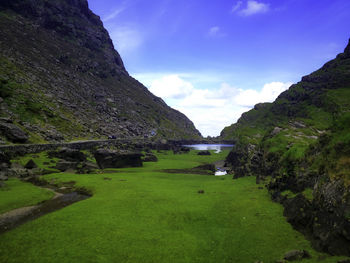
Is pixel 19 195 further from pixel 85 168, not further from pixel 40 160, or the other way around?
pixel 40 160

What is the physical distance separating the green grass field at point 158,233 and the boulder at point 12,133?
145 ft

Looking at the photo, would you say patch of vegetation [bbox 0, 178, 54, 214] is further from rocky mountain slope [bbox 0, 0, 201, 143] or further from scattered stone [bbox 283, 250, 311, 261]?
rocky mountain slope [bbox 0, 0, 201, 143]

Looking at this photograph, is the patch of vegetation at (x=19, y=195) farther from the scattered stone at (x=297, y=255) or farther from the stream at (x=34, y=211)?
the scattered stone at (x=297, y=255)

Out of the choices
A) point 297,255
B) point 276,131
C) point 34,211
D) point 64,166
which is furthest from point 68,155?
point 297,255

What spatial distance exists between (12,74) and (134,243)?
389ft

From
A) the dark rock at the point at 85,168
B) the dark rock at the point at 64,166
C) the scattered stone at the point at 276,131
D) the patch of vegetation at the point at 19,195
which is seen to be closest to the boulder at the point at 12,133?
the dark rock at the point at 64,166

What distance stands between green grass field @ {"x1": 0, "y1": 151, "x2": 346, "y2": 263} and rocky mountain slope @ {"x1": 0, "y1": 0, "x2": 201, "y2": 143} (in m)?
48.0

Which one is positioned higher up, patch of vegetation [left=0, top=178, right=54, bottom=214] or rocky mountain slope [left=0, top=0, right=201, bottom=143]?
rocky mountain slope [left=0, top=0, right=201, bottom=143]

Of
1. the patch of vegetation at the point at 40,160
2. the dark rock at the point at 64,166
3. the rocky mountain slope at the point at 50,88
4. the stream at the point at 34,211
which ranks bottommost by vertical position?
the stream at the point at 34,211

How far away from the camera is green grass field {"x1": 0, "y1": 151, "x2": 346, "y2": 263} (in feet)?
47.7

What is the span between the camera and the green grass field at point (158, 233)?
14.5m

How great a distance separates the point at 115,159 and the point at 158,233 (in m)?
44.4

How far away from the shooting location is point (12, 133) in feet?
182

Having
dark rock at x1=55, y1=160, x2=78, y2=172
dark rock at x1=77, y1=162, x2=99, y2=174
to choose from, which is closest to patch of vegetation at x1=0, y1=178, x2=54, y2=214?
dark rock at x1=55, y1=160, x2=78, y2=172
